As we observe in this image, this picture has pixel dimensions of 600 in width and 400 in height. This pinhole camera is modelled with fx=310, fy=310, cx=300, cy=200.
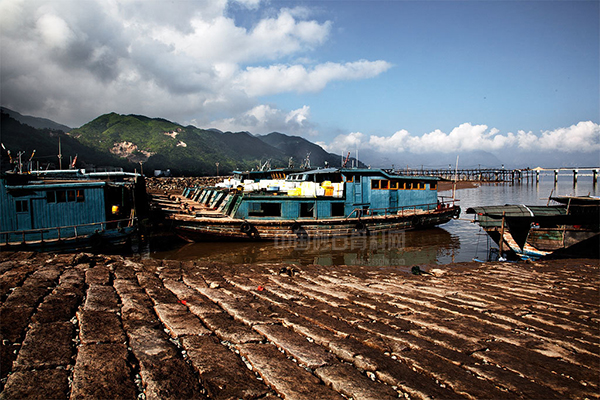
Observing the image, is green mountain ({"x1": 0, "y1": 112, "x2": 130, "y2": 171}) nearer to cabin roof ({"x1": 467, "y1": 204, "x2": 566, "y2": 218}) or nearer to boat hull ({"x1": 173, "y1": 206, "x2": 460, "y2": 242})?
boat hull ({"x1": 173, "y1": 206, "x2": 460, "y2": 242})

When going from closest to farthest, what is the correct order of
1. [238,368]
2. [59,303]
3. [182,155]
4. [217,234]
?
1. [238,368]
2. [59,303]
3. [217,234]
4. [182,155]

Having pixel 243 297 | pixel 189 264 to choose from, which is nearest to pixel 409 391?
pixel 243 297

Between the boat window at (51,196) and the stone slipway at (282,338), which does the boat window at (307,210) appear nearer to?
the boat window at (51,196)

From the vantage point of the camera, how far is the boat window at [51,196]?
15.2 meters

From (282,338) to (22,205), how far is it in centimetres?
1655

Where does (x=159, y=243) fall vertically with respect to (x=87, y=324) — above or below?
below

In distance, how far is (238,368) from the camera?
3596 mm

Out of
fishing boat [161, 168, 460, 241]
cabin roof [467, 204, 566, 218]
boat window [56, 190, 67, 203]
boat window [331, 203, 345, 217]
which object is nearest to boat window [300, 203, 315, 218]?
fishing boat [161, 168, 460, 241]

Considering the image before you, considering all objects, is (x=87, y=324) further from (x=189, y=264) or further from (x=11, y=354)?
(x=189, y=264)

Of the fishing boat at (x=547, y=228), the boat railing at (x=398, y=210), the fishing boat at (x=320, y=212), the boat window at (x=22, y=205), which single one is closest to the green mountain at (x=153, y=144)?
the fishing boat at (x=320, y=212)

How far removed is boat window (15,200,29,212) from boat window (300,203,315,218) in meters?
14.6

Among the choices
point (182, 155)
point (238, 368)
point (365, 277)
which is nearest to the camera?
point (238, 368)

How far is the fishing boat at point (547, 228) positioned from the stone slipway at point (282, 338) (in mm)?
7309

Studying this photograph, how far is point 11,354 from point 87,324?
0.88 metres
